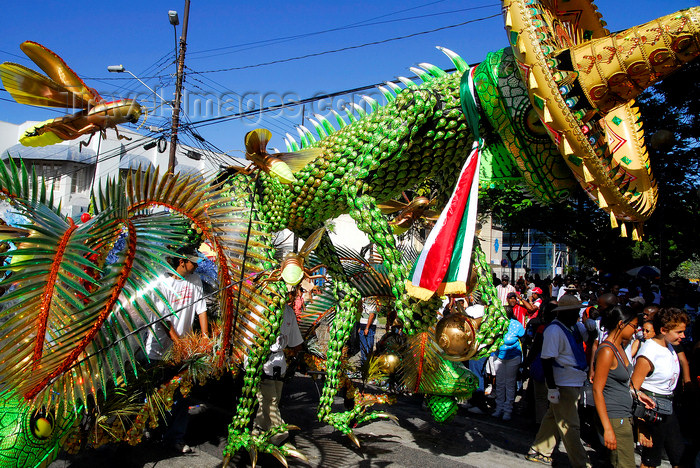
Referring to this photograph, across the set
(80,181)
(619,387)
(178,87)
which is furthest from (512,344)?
(80,181)

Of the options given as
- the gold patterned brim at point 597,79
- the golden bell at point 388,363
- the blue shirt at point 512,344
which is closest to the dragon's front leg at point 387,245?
the gold patterned brim at point 597,79

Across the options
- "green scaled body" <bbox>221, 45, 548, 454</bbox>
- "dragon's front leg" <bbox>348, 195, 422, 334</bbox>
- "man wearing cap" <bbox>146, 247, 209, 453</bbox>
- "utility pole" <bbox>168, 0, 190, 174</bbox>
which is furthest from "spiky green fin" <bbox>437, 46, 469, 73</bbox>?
"utility pole" <bbox>168, 0, 190, 174</bbox>

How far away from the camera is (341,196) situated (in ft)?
12.8

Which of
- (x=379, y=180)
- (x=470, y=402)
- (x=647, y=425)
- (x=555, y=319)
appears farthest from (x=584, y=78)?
(x=470, y=402)

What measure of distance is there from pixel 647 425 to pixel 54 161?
66.1ft

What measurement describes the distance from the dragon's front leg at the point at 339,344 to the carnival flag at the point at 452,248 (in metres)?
1.21

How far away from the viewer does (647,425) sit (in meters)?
4.09

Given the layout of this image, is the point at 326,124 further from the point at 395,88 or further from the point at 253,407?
the point at 253,407

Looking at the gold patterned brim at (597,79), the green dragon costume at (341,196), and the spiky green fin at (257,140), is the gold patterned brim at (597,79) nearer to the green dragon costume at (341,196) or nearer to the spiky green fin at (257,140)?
the green dragon costume at (341,196)

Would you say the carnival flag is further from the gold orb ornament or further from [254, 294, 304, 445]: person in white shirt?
[254, 294, 304, 445]: person in white shirt

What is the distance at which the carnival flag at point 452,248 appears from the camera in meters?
3.05

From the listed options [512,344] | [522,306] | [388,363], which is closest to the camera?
[388,363]

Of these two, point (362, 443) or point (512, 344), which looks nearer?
point (362, 443)

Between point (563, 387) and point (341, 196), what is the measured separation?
252 cm
